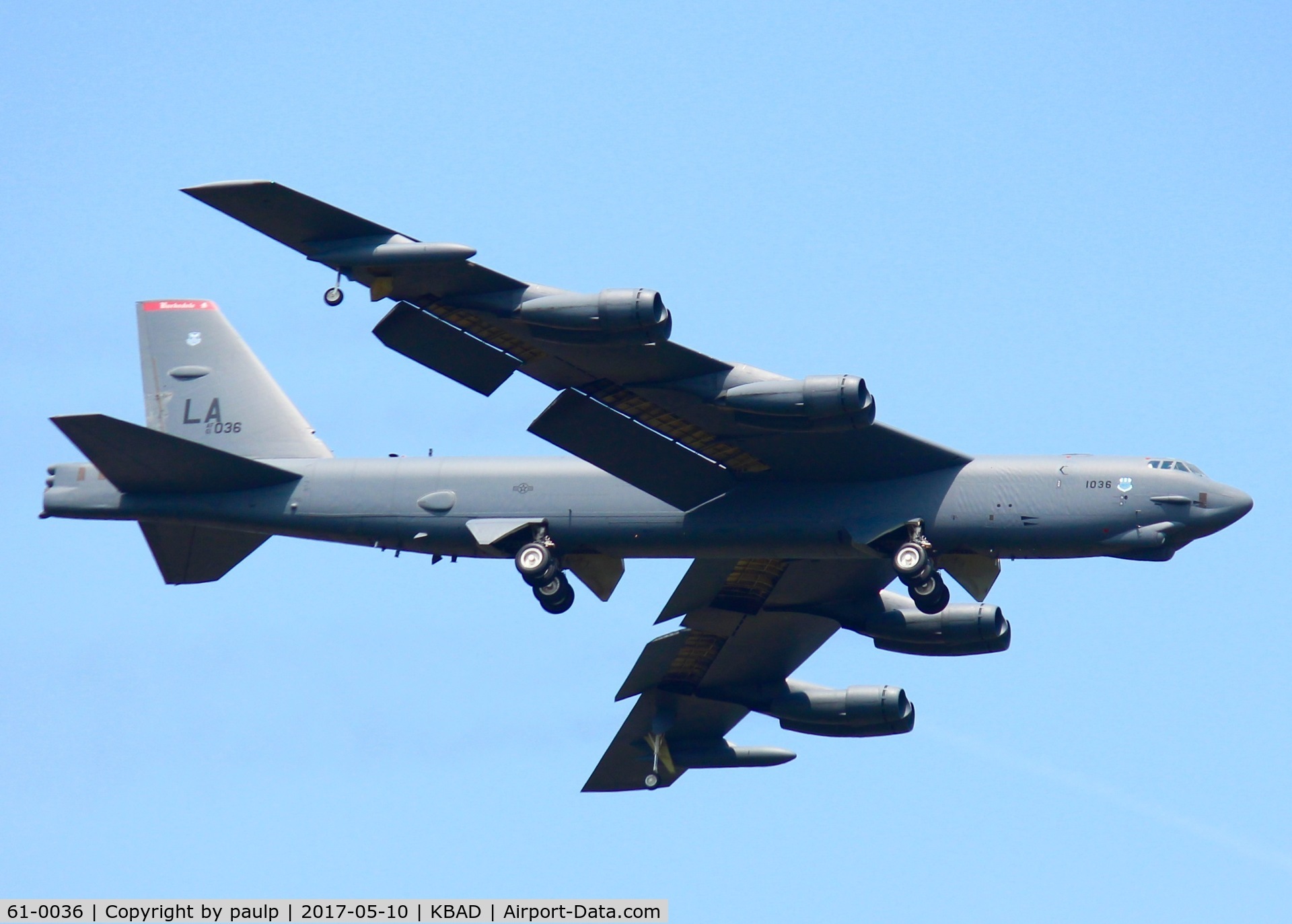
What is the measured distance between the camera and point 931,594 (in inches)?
1422

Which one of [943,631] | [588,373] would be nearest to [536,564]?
[588,373]

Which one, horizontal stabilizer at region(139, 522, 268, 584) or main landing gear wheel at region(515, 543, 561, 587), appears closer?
main landing gear wheel at region(515, 543, 561, 587)

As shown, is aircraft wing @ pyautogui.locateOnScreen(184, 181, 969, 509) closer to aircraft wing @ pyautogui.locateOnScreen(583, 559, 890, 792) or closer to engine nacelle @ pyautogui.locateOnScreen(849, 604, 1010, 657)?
aircraft wing @ pyautogui.locateOnScreen(583, 559, 890, 792)

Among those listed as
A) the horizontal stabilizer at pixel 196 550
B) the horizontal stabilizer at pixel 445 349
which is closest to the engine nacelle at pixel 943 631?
the horizontal stabilizer at pixel 445 349

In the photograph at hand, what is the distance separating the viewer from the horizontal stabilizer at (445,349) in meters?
34.3

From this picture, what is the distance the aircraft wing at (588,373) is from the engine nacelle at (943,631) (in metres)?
4.84

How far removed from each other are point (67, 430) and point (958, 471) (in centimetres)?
1596

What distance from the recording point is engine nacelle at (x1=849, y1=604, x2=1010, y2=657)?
39.8 metres

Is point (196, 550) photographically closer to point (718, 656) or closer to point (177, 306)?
point (177, 306)

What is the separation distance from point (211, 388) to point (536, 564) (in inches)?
339

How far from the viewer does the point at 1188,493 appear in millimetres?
34969

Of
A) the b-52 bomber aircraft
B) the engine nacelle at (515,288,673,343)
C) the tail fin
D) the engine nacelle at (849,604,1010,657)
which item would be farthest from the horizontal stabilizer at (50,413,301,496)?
the engine nacelle at (849,604,1010,657)

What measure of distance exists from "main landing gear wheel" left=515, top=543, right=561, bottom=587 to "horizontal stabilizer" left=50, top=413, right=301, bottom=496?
16.0 feet

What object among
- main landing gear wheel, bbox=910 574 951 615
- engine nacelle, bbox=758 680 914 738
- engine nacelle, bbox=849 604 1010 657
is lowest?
engine nacelle, bbox=758 680 914 738
